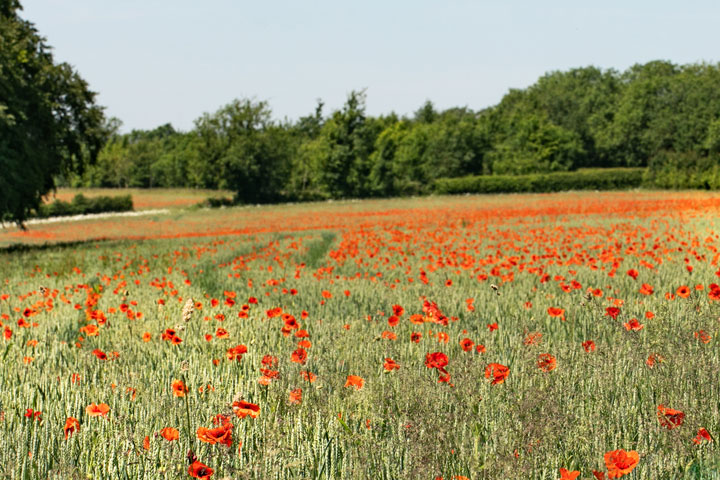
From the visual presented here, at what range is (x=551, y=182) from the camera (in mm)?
62594

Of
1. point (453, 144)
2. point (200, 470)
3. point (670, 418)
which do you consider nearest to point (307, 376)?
point (200, 470)

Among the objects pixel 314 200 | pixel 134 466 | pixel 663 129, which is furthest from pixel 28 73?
pixel 663 129

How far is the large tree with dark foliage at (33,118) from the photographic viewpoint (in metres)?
21.6

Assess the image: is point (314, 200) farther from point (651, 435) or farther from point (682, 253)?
point (651, 435)

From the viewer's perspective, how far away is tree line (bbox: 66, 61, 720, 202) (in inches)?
2469

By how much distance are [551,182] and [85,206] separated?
43972 mm

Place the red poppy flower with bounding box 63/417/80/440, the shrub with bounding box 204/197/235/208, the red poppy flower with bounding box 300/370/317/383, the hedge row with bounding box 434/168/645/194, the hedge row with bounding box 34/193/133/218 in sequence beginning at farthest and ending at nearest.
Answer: the hedge row with bounding box 434/168/645/194 < the shrub with bounding box 204/197/235/208 < the hedge row with bounding box 34/193/133/218 < the red poppy flower with bounding box 300/370/317/383 < the red poppy flower with bounding box 63/417/80/440

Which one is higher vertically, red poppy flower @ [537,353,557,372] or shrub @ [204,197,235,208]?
red poppy flower @ [537,353,557,372]

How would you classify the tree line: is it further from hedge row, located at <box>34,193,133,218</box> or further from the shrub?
hedge row, located at <box>34,193,133,218</box>

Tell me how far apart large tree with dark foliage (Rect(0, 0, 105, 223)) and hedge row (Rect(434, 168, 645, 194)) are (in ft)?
142

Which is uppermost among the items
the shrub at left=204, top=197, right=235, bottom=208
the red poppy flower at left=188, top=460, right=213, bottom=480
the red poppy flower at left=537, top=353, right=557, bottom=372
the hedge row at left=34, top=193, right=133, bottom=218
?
the red poppy flower at left=188, top=460, right=213, bottom=480

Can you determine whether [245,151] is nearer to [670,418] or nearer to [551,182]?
[551,182]

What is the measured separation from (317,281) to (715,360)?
5.67m

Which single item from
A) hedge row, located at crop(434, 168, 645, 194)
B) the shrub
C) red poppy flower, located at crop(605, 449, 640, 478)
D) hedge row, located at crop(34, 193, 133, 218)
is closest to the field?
red poppy flower, located at crop(605, 449, 640, 478)
